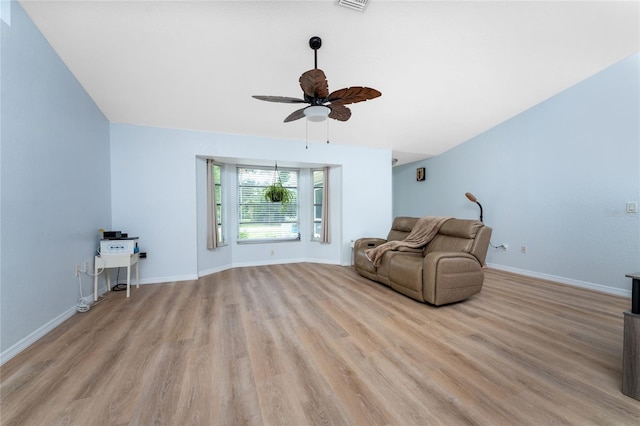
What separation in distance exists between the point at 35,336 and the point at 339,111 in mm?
3353

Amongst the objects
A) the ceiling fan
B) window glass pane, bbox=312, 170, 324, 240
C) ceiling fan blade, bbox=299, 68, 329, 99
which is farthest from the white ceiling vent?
window glass pane, bbox=312, 170, 324, 240

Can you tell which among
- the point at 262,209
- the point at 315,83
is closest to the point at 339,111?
the point at 315,83

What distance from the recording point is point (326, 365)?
1854 mm

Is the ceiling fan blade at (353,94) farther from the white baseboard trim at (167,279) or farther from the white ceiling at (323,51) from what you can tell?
the white baseboard trim at (167,279)

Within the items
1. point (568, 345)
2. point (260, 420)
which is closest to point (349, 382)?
point (260, 420)

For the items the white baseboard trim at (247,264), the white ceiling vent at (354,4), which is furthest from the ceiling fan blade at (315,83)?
the white baseboard trim at (247,264)

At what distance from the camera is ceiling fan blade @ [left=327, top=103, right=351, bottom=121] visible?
102 inches

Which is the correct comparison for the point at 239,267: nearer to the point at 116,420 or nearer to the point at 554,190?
the point at 116,420

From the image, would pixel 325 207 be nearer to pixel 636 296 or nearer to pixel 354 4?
pixel 354 4

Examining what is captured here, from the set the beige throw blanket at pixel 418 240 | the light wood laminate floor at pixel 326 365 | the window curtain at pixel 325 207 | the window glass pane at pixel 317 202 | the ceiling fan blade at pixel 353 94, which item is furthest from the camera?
the window glass pane at pixel 317 202

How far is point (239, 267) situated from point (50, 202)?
308 centimetres

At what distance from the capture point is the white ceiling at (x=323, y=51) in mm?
2408

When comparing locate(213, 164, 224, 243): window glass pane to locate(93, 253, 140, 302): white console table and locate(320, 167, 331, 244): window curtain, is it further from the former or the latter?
locate(320, 167, 331, 244): window curtain

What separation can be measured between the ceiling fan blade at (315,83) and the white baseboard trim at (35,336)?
9.85 ft
